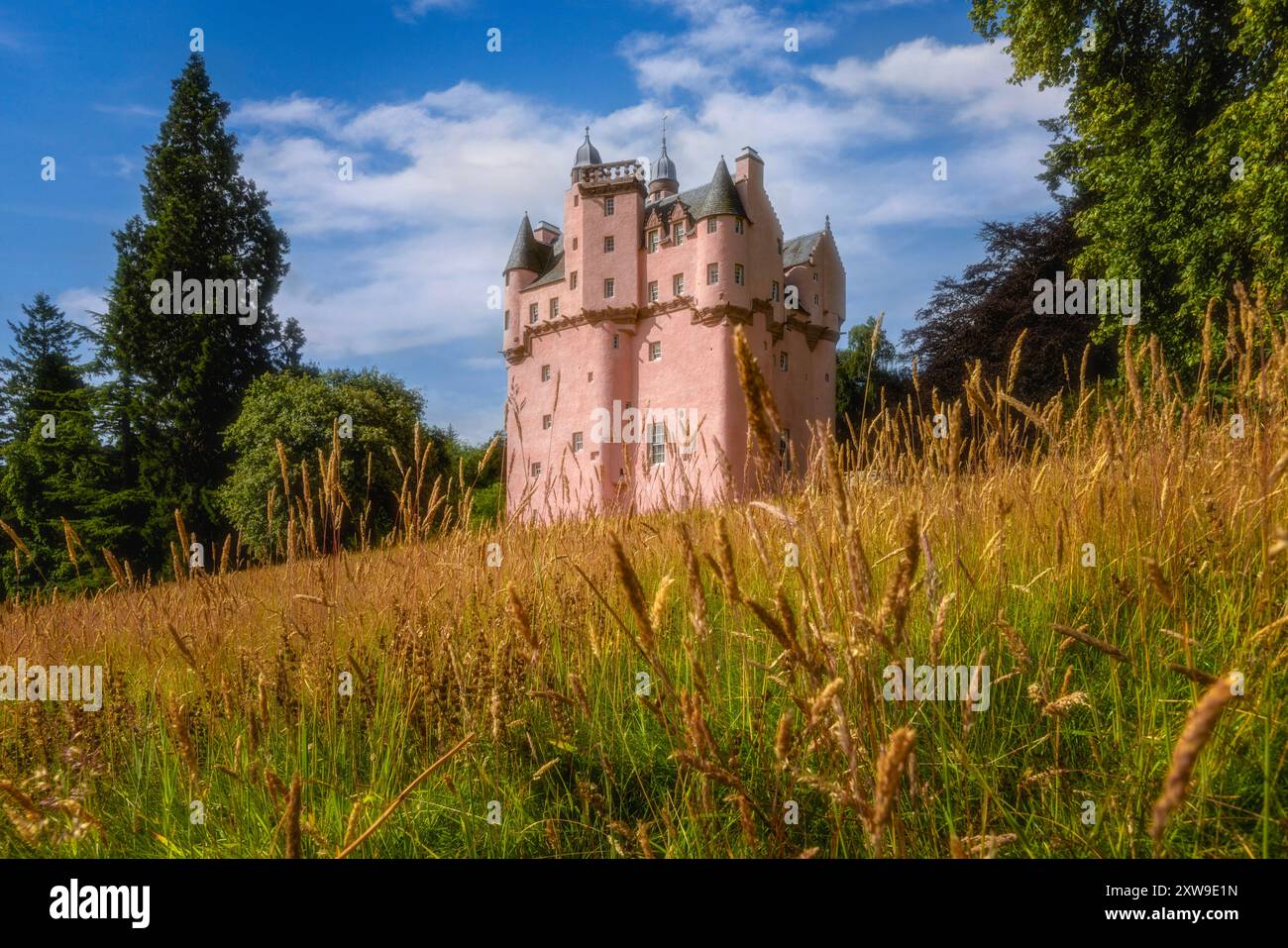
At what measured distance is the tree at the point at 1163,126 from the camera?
1311cm

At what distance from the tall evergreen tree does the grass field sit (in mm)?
23804

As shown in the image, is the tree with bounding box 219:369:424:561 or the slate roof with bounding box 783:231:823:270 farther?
the slate roof with bounding box 783:231:823:270

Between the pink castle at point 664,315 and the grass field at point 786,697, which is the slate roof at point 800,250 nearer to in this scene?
the pink castle at point 664,315

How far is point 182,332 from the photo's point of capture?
24391 millimetres

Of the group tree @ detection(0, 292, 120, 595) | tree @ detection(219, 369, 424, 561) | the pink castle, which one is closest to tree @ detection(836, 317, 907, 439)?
the pink castle

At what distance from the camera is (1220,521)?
2.38 meters

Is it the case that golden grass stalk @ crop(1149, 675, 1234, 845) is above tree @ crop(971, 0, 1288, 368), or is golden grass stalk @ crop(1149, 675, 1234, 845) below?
below

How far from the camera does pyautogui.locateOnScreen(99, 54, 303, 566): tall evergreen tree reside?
942 inches

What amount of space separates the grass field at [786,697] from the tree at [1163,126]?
1293 cm

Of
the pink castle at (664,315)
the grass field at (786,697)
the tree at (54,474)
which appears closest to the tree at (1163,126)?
the pink castle at (664,315)

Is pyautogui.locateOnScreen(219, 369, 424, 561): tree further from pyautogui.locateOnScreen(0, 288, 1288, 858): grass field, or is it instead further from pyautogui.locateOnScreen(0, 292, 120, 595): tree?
pyautogui.locateOnScreen(0, 288, 1288, 858): grass field

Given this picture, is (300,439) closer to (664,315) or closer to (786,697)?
(664,315)

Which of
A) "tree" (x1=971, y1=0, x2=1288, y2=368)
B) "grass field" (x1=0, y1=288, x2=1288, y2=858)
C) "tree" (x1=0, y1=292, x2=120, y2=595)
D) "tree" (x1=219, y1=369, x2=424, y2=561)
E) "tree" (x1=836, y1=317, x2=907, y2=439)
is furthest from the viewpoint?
"tree" (x1=836, y1=317, x2=907, y2=439)
